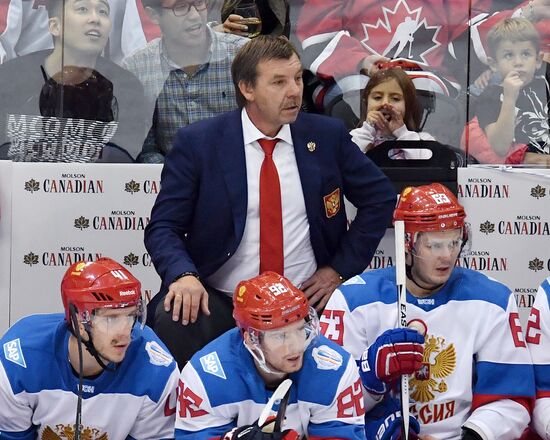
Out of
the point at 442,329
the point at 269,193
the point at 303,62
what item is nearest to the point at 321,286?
the point at 269,193

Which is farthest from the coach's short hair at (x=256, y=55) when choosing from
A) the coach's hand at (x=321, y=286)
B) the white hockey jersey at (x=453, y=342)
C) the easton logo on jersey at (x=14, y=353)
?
the easton logo on jersey at (x=14, y=353)

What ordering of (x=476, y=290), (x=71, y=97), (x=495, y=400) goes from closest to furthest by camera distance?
(x=495, y=400), (x=476, y=290), (x=71, y=97)

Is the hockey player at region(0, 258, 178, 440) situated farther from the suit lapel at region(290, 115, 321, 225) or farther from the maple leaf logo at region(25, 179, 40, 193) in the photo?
the maple leaf logo at region(25, 179, 40, 193)

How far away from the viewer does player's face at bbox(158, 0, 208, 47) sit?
17.6ft

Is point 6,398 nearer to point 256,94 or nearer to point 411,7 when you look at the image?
point 256,94

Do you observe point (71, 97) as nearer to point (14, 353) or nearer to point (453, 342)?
point (14, 353)

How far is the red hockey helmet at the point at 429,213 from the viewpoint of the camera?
3.96 meters

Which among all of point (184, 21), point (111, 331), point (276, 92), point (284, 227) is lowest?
point (111, 331)

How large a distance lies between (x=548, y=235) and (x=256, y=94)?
131 centimetres

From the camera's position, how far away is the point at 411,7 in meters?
5.54

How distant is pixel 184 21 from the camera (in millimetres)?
5387

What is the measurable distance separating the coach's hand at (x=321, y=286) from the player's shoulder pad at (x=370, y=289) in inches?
17.3

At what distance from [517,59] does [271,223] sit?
4.98 ft

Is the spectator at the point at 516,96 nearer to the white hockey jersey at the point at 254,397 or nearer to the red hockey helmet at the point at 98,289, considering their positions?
the white hockey jersey at the point at 254,397
